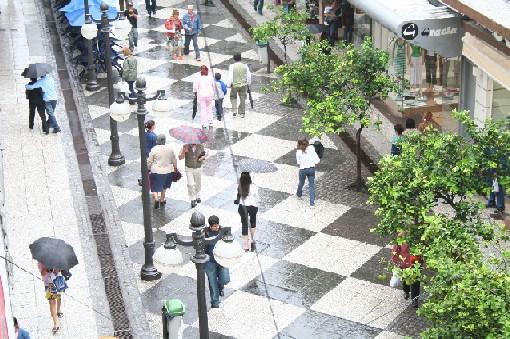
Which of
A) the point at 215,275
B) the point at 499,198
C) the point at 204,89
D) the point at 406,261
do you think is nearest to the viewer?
the point at 406,261

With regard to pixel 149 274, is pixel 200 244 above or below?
above

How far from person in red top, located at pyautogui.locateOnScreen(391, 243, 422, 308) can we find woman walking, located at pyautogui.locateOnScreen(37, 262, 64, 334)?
496 cm

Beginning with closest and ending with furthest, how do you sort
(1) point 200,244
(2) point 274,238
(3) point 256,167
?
1. (1) point 200,244
2. (3) point 256,167
3. (2) point 274,238

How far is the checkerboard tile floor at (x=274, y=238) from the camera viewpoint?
645 inches

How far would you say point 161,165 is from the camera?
782 inches

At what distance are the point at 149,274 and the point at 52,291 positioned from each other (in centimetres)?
233

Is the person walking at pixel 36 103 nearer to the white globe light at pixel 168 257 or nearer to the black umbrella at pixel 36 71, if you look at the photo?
the black umbrella at pixel 36 71

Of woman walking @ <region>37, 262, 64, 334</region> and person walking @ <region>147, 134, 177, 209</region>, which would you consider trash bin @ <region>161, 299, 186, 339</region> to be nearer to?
woman walking @ <region>37, 262, 64, 334</region>

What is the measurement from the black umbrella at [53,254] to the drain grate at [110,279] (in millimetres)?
1500

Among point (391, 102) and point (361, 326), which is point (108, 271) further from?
point (391, 102)

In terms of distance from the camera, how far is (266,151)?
2298cm

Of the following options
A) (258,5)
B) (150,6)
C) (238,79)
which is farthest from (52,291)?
(258,5)

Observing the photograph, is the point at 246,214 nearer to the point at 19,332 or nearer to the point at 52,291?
the point at 52,291

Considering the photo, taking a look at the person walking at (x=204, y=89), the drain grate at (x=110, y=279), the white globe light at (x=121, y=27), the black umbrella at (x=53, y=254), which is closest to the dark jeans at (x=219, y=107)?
the person walking at (x=204, y=89)
